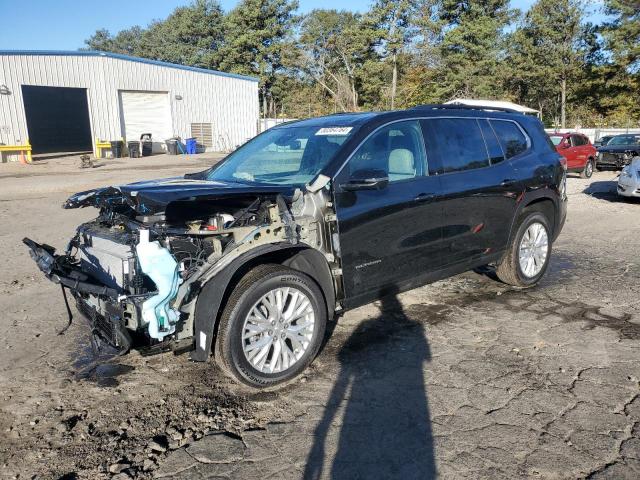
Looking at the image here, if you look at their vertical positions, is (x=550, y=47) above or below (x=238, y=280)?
above

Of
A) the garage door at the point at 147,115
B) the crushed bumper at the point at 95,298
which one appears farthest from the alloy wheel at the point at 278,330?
the garage door at the point at 147,115

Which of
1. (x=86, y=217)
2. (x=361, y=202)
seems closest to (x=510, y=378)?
(x=361, y=202)

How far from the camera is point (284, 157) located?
4426 mm

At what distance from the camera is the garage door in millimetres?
26812

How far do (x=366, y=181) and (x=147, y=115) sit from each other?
2671cm

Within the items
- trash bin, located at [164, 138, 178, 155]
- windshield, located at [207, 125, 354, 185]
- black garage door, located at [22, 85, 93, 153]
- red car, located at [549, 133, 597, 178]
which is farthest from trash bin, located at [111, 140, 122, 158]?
windshield, located at [207, 125, 354, 185]

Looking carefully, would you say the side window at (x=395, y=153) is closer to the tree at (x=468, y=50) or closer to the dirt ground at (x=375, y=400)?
the dirt ground at (x=375, y=400)

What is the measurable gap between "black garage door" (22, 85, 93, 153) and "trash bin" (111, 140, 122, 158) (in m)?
14.3

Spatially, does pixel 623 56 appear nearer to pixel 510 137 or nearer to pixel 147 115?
pixel 147 115

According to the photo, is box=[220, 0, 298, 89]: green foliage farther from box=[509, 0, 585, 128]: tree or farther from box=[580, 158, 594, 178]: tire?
box=[580, 158, 594, 178]: tire

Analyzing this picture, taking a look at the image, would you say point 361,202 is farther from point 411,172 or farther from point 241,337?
point 241,337

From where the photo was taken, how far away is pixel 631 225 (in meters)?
9.34

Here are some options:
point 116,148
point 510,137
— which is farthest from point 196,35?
point 510,137

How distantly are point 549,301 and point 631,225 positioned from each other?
5.42 metres
